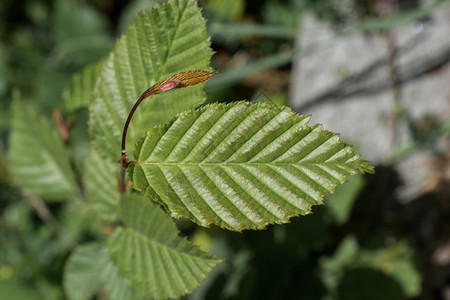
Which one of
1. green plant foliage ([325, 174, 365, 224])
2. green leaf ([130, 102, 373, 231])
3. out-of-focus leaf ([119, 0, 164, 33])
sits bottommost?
green plant foliage ([325, 174, 365, 224])

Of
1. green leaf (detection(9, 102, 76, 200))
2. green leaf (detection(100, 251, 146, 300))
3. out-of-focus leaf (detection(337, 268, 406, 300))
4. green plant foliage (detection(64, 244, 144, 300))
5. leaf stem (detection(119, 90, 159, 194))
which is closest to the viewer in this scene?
leaf stem (detection(119, 90, 159, 194))

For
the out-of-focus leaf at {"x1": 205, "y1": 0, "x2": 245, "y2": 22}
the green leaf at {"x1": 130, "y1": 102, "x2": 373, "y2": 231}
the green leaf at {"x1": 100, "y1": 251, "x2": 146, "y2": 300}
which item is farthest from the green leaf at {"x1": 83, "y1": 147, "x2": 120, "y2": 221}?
the out-of-focus leaf at {"x1": 205, "y1": 0, "x2": 245, "y2": 22}

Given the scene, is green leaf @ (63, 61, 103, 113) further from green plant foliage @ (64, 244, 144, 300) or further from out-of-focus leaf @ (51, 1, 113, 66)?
out-of-focus leaf @ (51, 1, 113, 66)

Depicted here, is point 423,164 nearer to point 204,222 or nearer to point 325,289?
point 325,289

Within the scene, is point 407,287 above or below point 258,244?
below

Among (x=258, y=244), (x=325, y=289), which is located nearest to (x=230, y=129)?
(x=258, y=244)

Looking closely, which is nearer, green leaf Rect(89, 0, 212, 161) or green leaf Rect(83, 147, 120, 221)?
green leaf Rect(89, 0, 212, 161)

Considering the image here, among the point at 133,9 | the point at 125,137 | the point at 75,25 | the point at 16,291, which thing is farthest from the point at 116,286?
the point at 75,25
